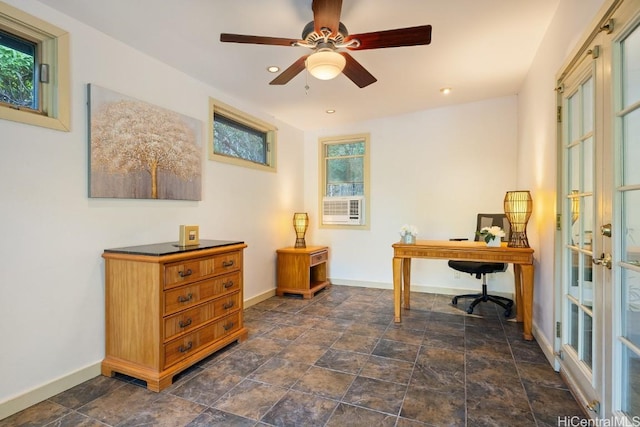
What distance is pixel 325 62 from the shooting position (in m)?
1.87

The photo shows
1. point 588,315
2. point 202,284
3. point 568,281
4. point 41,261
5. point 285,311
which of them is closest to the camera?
point 588,315

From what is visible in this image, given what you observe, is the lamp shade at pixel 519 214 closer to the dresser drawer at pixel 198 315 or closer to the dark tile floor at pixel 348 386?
the dark tile floor at pixel 348 386

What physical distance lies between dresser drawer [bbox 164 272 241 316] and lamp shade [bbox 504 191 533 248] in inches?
102

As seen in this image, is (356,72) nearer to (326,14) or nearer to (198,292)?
(326,14)

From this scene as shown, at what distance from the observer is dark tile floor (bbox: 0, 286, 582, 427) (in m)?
1.71

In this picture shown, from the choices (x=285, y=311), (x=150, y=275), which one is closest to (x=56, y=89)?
(x=150, y=275)

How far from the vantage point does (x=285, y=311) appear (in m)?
3.61

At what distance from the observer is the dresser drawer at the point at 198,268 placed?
211 centimetres

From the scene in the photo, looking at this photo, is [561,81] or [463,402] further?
[561,81]

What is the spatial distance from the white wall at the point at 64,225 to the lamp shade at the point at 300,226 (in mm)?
1860

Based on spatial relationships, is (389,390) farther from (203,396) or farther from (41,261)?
(41,261)

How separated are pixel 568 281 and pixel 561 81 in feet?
4.53

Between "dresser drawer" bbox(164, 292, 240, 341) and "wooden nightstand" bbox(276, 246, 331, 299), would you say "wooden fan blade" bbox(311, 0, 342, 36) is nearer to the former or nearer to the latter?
"dresser drawer" bbox(164, 292, 240, 341)

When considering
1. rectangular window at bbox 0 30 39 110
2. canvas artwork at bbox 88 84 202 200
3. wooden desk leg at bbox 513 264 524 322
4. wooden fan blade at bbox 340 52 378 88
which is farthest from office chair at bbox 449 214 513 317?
rectangular window at bbox 0 30 39 110
